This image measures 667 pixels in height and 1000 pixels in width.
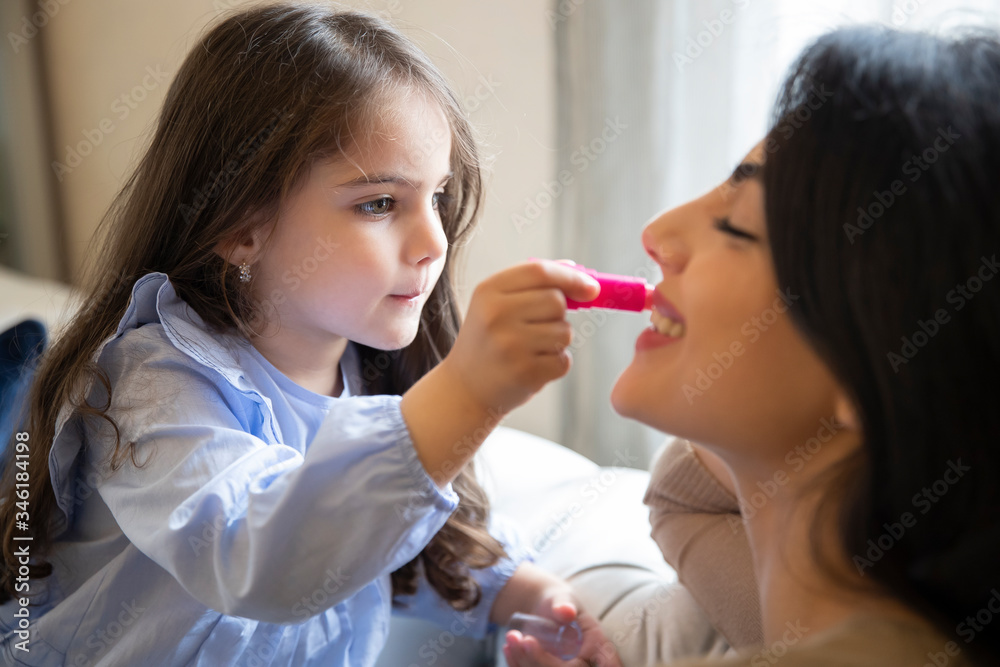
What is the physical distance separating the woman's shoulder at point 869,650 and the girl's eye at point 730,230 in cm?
27

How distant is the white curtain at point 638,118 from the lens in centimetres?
134

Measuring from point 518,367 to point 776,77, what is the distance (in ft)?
2.94

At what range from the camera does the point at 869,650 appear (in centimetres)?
55

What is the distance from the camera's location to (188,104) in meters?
0.92

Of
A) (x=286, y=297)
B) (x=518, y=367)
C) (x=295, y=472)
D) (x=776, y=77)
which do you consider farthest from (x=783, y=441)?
(x=776, y=77)
